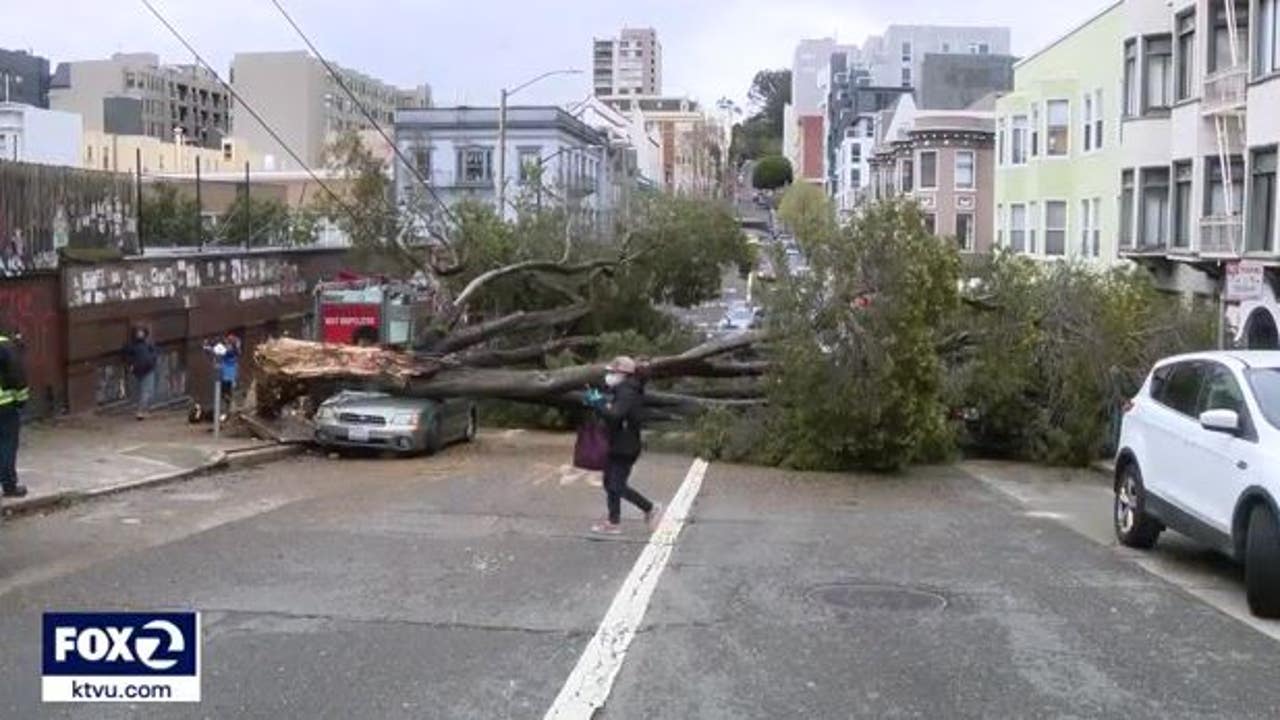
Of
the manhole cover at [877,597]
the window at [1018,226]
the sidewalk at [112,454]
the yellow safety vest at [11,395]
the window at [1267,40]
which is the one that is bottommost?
the sidewalk at [112,454]

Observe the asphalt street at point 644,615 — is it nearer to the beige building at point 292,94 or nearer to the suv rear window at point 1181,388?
the suv rear window at point 1181,388

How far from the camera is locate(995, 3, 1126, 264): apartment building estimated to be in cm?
3900

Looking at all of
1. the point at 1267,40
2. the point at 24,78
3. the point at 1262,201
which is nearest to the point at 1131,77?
the point at 1267,40

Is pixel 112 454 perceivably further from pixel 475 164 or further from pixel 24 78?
pixel 24 78

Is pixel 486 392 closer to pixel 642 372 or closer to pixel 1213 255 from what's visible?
pixel 642 372

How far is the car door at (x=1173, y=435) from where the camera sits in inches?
458

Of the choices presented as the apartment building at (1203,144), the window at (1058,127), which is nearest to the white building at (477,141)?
the window at (1058,127)

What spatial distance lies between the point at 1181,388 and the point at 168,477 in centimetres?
1221

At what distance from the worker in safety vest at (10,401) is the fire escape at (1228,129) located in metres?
22.9

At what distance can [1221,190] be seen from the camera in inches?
1203

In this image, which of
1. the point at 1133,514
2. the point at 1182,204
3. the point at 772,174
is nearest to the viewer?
the point at 1133,514

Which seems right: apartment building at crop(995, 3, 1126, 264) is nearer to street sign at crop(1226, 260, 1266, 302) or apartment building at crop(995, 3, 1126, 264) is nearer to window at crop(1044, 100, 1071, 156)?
window at crop(1044, 100, 1071, 156)

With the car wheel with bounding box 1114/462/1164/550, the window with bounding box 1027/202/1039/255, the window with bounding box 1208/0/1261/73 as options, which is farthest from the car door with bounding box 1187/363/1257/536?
the window with bounding box 1027/202/1039/255

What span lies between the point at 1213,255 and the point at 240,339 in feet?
70.0
